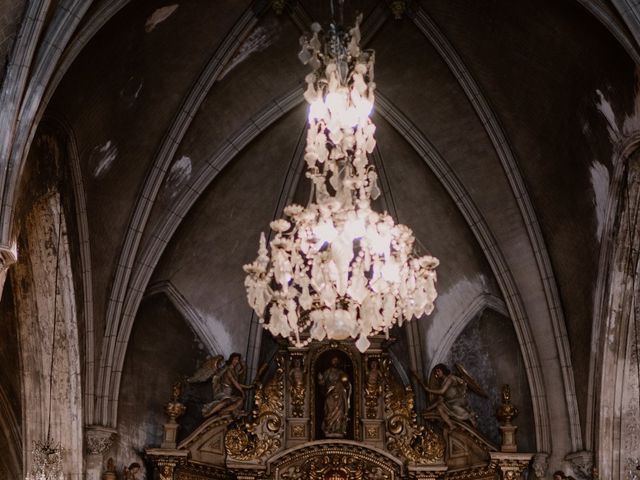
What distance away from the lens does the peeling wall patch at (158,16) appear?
46.1ft

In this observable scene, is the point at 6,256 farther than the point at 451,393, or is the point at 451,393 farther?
the point at 451,393

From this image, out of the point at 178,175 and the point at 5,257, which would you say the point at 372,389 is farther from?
the point at 5,257

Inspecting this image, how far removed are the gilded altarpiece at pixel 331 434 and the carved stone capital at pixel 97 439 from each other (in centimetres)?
98

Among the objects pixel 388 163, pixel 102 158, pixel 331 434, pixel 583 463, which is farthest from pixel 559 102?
pixel 102 158

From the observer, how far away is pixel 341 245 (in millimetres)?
11062

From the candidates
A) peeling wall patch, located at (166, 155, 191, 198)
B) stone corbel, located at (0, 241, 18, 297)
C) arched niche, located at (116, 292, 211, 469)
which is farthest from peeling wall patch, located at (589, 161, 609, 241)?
stone corbel, located at (0, 241, 18, 297)

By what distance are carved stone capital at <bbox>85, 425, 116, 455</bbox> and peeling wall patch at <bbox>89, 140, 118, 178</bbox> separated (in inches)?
132

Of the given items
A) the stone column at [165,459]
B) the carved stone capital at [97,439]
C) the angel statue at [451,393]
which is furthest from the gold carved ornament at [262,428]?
the angel statue at [451,393]

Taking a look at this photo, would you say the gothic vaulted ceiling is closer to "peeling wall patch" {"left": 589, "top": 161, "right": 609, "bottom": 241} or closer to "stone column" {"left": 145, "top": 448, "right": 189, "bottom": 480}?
"peeling wall patch" {"left": 589, "top": 161, "right": 609, "bottom": 241}

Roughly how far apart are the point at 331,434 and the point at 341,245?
21.2 ft

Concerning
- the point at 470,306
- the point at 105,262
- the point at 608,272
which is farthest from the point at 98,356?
the point at 608,272

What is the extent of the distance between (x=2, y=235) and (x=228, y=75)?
221 inches

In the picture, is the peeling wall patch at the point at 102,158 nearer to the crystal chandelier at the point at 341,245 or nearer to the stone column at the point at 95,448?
the stone column at the point at 95,448

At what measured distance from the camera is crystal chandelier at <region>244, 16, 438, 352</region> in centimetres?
1102
